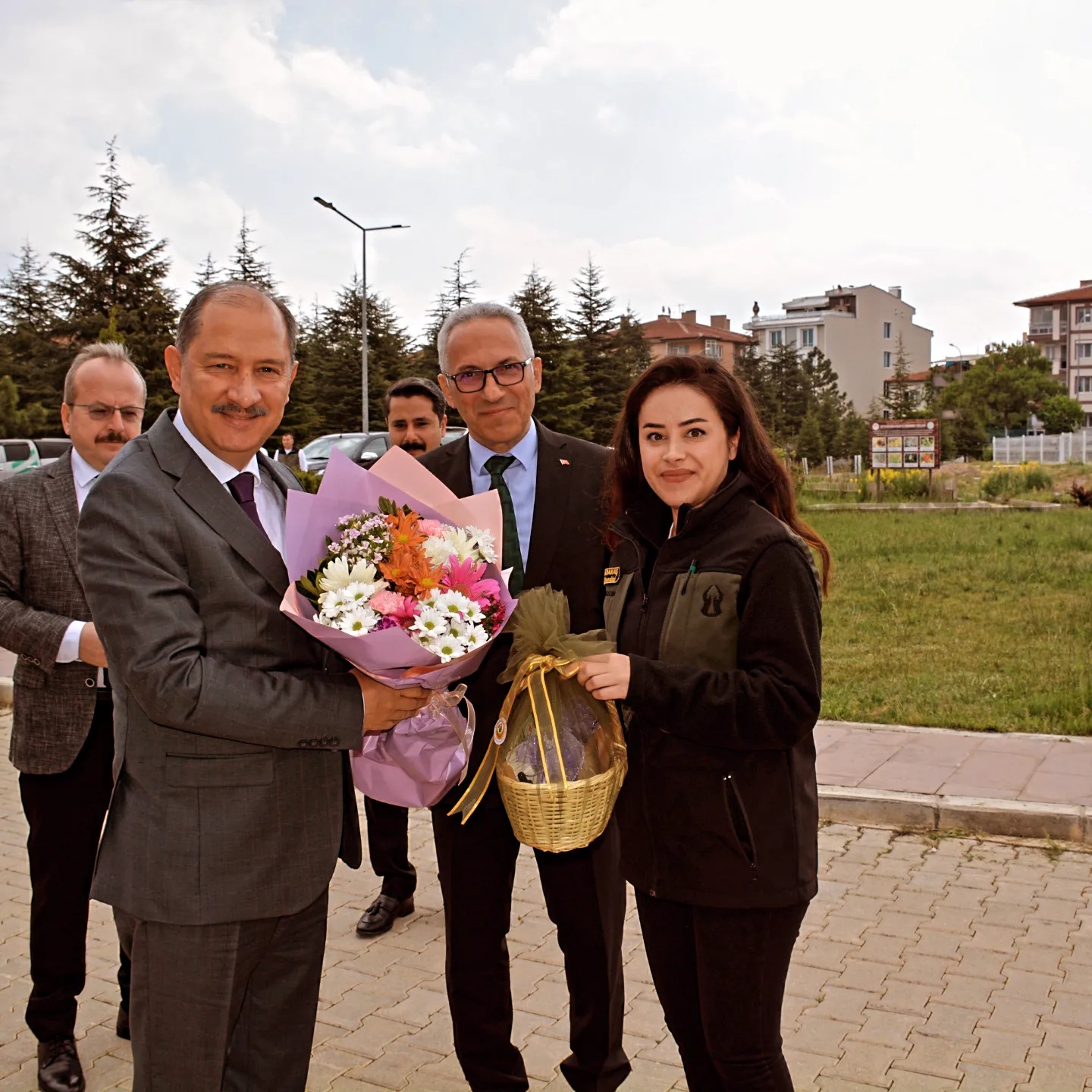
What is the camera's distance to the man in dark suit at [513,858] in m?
3.28

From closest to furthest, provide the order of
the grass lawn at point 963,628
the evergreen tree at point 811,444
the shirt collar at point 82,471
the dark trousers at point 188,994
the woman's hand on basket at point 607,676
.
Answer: the dark trousers at point 188,994
the woman's hand on basket at point 607,676
the shirt collar at point 82,471
the grass lawn at point 963,628
the evergreen tree at point 811,444

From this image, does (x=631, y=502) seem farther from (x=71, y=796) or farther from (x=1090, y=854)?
(x=1090, y=854)

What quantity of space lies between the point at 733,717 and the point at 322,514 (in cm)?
104

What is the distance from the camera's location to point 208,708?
2283 mm

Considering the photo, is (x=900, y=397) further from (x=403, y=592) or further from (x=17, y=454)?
(x=403, y=592)

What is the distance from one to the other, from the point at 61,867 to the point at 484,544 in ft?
6.98

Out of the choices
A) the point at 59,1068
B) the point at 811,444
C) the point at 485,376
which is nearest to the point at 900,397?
the point at 811,444

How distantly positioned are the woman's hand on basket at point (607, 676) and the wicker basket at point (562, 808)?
0.21 metres

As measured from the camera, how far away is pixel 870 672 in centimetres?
932

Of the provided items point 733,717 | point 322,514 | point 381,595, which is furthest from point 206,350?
point 733,717

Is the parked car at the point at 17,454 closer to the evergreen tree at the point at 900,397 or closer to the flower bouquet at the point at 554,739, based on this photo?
the flower bouquet at the point at 554,739

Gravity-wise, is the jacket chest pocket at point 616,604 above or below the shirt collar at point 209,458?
below

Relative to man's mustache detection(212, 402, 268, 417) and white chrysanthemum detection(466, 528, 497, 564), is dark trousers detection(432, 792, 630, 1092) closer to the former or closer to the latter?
white chrysanthemum detection(466, 528, 497, 564)

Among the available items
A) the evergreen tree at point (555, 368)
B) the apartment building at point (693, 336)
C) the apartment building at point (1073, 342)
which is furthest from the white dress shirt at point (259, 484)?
the apartment building at point (1073, 342)
